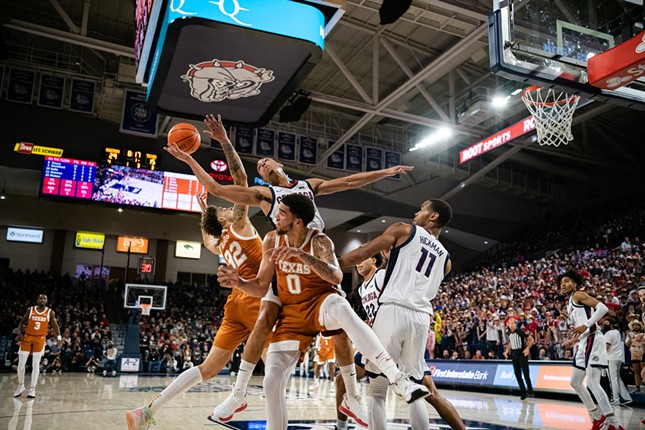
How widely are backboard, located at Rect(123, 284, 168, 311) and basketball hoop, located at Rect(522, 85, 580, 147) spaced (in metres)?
14.0

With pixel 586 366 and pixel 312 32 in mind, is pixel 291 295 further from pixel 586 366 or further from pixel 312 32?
pixel 586 366

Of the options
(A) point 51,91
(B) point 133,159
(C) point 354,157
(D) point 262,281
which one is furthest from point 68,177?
(D) point 262,281

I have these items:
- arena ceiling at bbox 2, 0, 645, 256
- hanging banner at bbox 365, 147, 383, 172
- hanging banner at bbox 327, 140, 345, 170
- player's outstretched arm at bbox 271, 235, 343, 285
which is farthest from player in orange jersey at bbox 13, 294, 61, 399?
hanging banner at bbox 365, 147, 383, 172

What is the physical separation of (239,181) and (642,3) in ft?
21.0

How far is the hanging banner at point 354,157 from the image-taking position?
68.5ft

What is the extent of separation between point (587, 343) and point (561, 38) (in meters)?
4.17

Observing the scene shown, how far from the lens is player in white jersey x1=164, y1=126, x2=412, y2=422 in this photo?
3867 millimetres

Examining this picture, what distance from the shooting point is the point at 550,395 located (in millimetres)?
11141

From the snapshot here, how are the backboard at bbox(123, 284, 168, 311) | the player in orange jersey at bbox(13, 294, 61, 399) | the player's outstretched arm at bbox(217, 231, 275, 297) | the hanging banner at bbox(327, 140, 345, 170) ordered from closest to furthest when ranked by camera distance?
the player's outstretched arm at bbox(217, 231, 275, 297) → the player in orange jersey at bbox(13, 294, 61, 399) → the backboard at bbox(123, 284, 168, 311) → the hanging banner at bbox(327, 140, 345, 170)

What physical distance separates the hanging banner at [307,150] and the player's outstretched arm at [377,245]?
641 inches

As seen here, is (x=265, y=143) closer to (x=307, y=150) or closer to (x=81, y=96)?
(x=307, y=150)

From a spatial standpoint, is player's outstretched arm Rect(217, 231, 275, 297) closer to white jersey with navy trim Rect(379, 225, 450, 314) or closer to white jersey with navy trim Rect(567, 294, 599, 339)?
white jersey with navy trim Rect(379, 225, 450, 314)

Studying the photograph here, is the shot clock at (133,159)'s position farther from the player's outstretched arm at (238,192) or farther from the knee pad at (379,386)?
the knee pad at (379,386)

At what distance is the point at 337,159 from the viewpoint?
2095 centimetres
